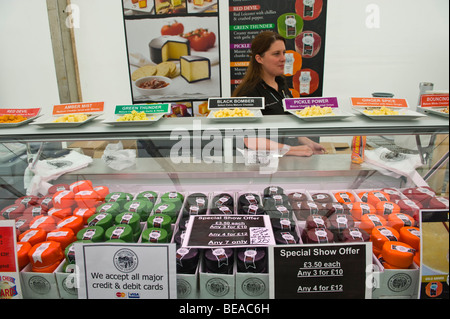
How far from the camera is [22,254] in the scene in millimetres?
1251

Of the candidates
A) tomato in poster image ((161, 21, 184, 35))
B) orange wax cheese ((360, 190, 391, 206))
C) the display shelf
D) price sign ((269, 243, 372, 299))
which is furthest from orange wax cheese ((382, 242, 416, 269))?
tomato in poster image ((161, 21, 184, 35))

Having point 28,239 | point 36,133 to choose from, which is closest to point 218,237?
point 28,239

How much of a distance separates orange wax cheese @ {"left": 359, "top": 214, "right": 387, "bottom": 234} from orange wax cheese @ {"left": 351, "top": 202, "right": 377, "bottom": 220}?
0.03 metres

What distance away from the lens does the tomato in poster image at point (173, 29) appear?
4503 millimetres

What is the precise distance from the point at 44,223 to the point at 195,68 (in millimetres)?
3578

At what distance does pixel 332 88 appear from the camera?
4641mm

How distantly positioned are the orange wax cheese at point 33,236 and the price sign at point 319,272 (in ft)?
3.32

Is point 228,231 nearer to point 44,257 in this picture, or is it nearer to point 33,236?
point 44,257

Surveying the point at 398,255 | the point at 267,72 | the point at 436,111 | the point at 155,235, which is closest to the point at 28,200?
the point at 155,235

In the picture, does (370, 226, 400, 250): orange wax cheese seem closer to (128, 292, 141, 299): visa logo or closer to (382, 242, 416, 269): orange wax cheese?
(382, 242, 416, 269): orange wax cheese

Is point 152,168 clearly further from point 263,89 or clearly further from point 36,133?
point 263,89

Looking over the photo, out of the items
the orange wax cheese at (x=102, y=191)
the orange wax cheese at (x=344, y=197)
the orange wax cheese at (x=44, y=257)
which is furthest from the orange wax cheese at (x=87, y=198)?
the orange wax cheese at (x=344, y=197)

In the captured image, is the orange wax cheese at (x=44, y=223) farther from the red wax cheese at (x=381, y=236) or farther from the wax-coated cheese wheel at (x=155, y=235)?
the red wax cheese at (x=381, y=236)

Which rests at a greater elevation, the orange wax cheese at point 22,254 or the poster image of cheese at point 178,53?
the poster image of cheese at point 178,53
